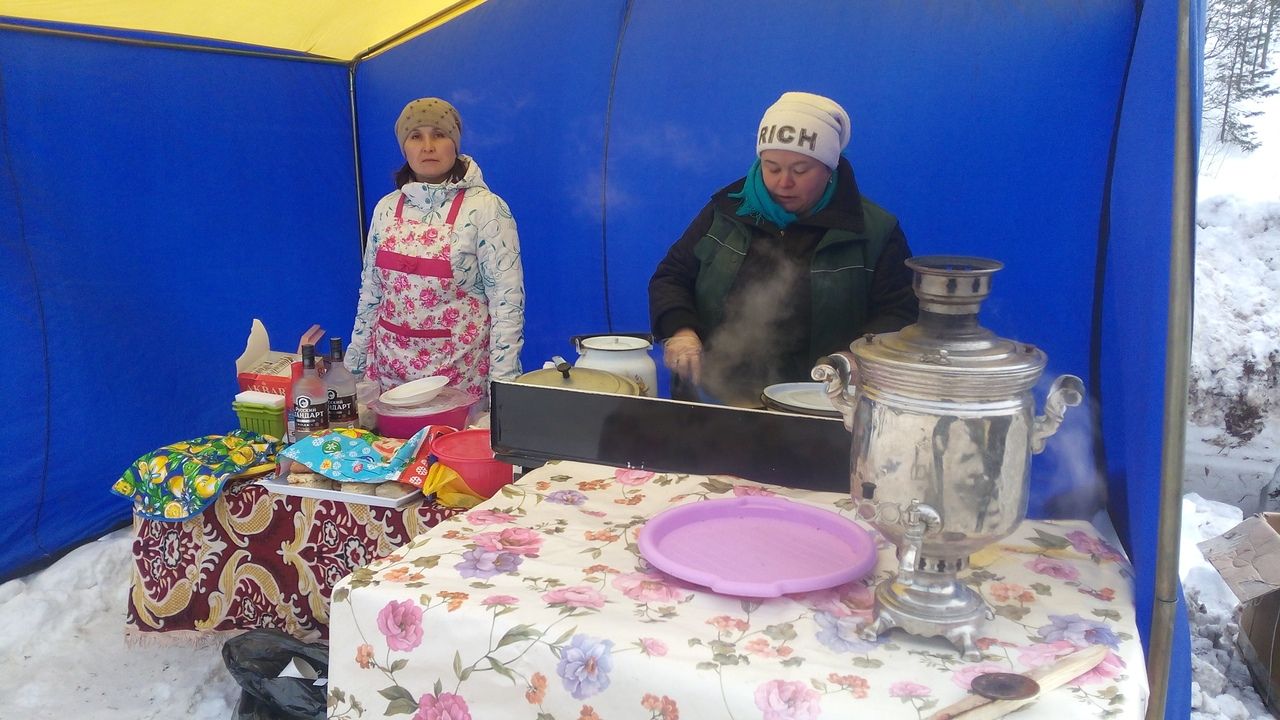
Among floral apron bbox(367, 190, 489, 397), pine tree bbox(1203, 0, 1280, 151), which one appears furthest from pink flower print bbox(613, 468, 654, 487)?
pine tree bbox(1203, 0, 1280, 151)

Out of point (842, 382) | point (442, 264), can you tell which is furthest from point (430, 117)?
point (842, 382)

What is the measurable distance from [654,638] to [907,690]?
308 mm

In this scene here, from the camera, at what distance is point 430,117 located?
292cm

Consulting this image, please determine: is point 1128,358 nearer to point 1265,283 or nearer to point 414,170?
point 414,170

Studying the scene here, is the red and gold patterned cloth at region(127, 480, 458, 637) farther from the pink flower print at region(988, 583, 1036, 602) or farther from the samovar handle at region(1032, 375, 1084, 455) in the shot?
the samovar handle at region(1032, 375, 1084, 455)

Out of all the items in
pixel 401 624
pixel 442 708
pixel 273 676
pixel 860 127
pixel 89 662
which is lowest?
pixel 89 662

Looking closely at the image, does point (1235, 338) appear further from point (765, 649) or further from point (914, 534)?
point (765, 649)

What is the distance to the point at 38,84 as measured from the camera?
126 inches

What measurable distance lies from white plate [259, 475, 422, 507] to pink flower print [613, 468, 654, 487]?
54 centimetres

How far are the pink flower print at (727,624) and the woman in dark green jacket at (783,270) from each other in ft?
3.65

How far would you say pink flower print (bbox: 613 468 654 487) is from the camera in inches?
66.7

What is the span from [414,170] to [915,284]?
2296mm

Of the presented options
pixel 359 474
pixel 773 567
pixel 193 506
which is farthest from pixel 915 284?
pixel 193 506

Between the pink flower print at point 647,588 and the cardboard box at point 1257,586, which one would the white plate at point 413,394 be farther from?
the cardboard box at point 1257,586
